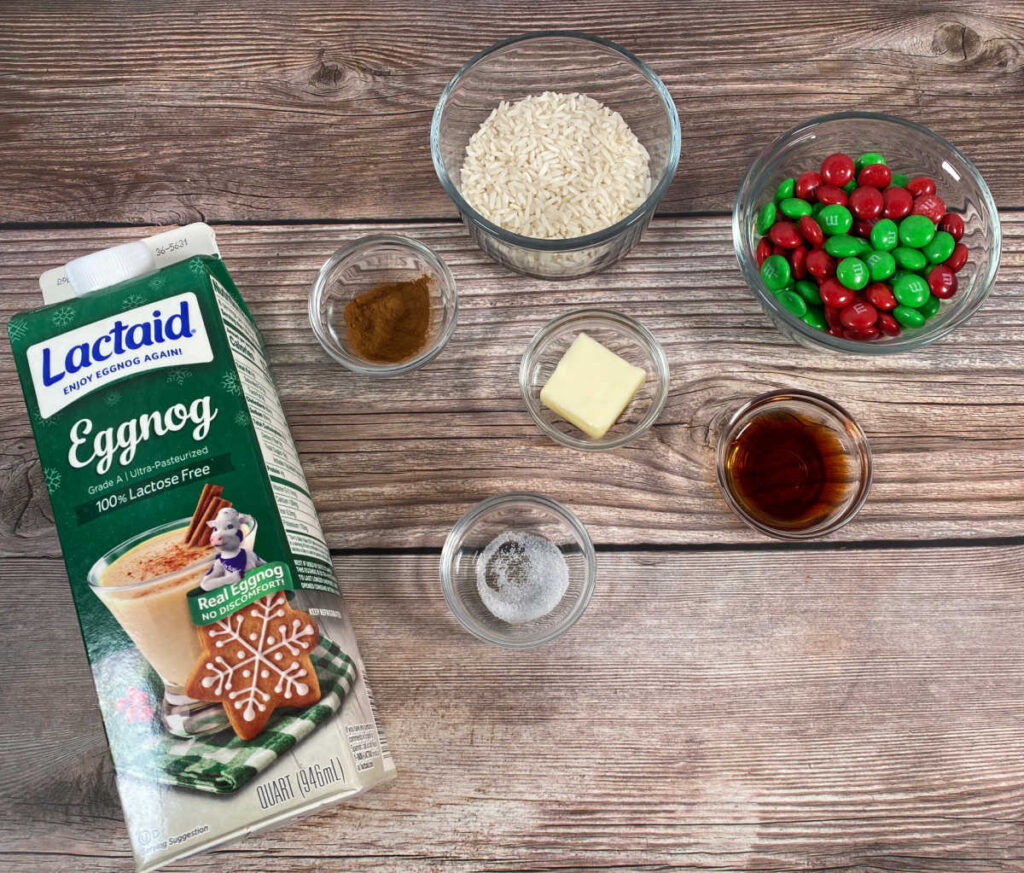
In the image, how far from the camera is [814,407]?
1217 millimetres

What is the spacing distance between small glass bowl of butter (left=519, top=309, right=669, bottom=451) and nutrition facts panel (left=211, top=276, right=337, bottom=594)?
1.23 feet

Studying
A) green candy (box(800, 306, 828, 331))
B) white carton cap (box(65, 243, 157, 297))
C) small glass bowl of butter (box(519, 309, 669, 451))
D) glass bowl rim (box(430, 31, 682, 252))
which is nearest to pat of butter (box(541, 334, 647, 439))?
small glass bowl of butter (box(519, 309, 669, 451))

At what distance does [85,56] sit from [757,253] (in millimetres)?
1201

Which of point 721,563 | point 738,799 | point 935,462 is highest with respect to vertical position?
point 935,462

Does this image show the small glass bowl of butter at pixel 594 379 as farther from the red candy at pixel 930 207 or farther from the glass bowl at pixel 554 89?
the red candy at pixel 930 207

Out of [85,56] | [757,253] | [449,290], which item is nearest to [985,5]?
[757,253]

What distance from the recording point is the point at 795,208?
1.17 meters

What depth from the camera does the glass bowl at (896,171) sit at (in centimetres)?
115

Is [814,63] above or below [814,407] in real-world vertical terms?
above

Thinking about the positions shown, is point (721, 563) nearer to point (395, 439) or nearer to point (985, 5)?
point (395, 439)

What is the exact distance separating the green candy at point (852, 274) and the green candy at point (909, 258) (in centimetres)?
7

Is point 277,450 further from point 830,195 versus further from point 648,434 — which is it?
point 830,195

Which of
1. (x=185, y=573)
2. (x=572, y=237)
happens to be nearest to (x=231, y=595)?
(x=185, y=573)

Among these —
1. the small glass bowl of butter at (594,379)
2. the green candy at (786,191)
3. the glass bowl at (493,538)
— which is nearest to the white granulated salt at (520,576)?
the glass bowl at (493,538)
